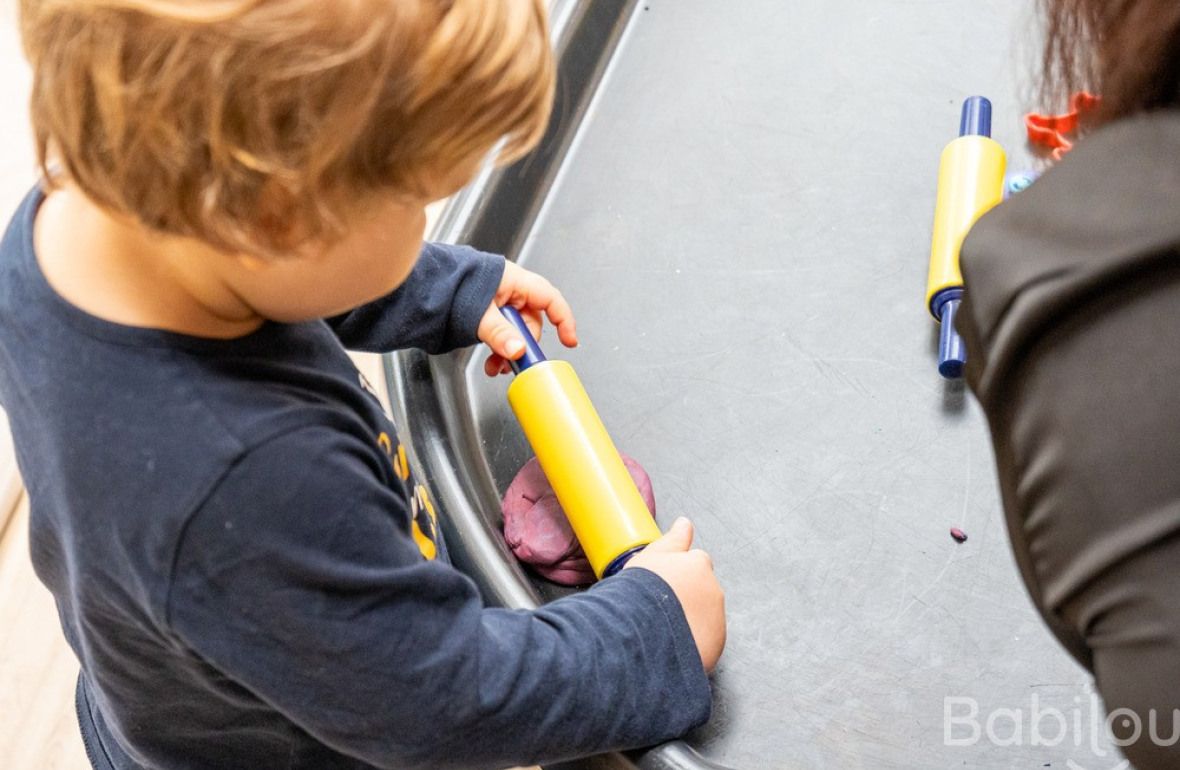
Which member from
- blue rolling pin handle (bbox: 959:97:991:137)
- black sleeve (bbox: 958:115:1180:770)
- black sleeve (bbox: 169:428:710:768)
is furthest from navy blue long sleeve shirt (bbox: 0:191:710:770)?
blue rolling pin handle (bbox: 959:97:991:137)

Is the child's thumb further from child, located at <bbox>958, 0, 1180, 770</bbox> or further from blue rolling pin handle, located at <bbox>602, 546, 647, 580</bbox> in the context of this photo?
child, located at <bbox>958, 0, 1180, 770</bbox>

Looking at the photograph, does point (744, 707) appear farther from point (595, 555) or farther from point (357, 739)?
point (357, 739)

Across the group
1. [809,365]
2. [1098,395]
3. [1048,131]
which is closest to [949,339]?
[809,365]

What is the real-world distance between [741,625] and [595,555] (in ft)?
0.28

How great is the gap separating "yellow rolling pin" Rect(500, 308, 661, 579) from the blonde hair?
26 cm

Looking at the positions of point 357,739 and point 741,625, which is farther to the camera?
point 741,625

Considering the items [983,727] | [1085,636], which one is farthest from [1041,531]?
[983,727]

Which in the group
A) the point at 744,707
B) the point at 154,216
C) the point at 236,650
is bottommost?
the point at 744,707

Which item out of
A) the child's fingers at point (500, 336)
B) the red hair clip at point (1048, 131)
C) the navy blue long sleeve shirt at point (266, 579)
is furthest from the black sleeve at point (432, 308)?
the red hair clip at point (1048, 131)

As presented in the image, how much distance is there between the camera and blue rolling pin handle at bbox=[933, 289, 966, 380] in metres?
0.65

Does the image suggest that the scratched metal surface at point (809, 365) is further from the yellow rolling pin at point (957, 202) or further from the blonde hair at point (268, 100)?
the blonde hair at point (268, 100)

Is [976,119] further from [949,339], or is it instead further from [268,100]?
[268,100]

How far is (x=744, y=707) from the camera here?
0.57 metres

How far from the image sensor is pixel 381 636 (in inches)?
16.7
